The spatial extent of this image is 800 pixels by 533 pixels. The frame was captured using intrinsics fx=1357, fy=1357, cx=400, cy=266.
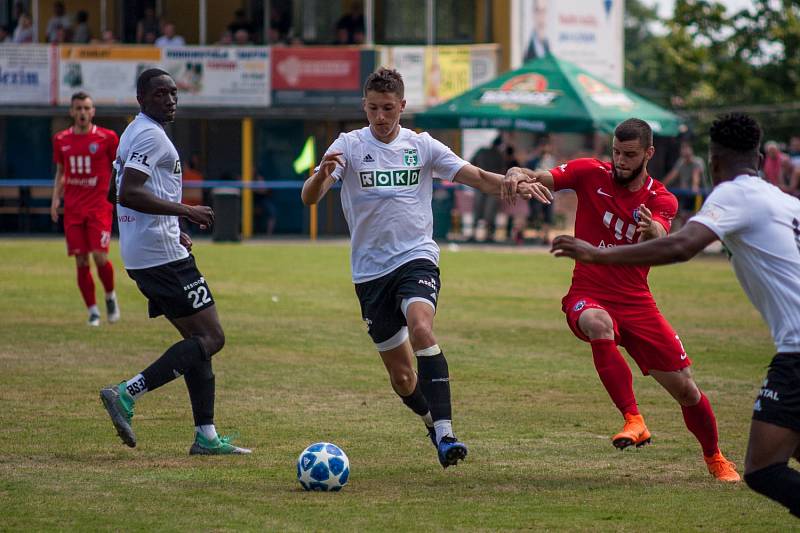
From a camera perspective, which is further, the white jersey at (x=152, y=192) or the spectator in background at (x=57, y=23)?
the spectator in background at (x=57, y=23)

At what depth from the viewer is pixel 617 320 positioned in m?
8.09

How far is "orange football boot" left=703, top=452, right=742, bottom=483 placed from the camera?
7.86 meters

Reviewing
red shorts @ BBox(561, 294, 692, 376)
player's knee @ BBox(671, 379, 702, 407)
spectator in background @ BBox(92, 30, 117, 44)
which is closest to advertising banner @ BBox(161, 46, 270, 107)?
spectator in background @ BBox(92, 30, 117, 44)

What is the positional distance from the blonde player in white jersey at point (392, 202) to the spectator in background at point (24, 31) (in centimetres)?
2690

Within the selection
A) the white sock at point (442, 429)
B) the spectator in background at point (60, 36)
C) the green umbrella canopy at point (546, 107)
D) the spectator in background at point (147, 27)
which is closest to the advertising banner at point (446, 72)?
the green umbrella canopy at point (546, 107)

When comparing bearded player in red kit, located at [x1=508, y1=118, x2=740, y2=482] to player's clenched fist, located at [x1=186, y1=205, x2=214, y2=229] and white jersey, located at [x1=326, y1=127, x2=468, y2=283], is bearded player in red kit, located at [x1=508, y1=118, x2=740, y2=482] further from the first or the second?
player's clenched fist, located at [x1=186, y1=205, x2=214, y2=229]

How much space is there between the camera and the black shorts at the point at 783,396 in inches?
228

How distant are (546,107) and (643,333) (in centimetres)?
2164

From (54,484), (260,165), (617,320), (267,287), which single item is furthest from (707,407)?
(260,165)

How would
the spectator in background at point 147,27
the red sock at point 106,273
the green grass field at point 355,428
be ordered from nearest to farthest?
the green grass field at point 355,428 → the red sock at point 106,273 → the spectator in background at point 147,27

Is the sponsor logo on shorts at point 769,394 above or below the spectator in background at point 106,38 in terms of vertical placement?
below

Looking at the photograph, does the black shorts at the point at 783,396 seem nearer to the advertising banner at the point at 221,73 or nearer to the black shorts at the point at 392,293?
the black shorts at the point at 392,293

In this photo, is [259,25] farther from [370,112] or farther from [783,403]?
[783,403]

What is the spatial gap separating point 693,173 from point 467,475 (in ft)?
75.5
